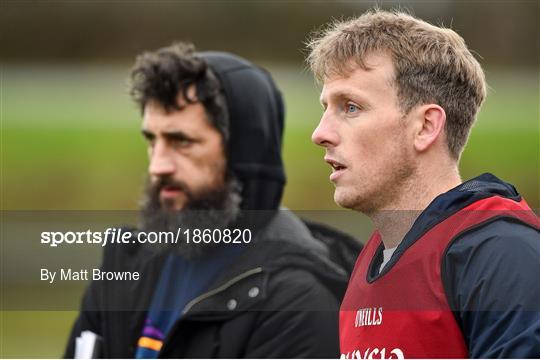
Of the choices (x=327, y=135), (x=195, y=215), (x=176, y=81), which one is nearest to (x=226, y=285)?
(x=195, y=215)

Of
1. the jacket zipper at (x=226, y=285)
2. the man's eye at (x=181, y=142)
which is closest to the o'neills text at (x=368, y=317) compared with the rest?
the jacket zipper at (x=226, y=285)

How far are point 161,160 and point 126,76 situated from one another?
46 centimetres

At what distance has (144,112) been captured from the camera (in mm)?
3105

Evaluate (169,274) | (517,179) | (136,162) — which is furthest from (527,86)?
(136,162)

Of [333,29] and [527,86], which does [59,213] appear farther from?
[527,86]

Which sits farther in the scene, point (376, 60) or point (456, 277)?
point (376, 60)

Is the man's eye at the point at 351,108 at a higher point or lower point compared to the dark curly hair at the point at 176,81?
lower

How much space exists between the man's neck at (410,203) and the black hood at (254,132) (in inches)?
35.4

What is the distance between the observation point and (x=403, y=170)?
208 centimetres

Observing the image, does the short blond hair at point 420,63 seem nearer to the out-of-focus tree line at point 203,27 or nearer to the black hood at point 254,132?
the out-of-focus tree line at point 203,27

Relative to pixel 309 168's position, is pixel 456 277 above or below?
below

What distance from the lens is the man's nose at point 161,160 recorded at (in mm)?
2992

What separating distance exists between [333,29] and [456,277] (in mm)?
683
